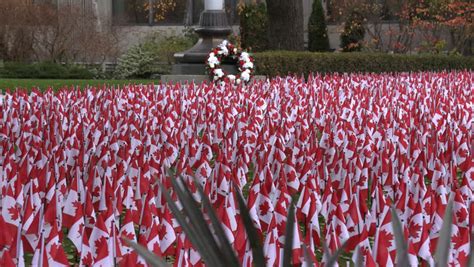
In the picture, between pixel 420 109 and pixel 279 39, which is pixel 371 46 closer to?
pixel 279 39

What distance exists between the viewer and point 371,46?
112ft

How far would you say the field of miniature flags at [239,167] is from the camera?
204 inches

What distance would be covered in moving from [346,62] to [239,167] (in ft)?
56.2

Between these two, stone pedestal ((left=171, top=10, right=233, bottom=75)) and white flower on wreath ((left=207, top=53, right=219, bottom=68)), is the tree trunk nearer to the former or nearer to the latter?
stone pedestal ((left=171, top=10, right=233, bottom=75))

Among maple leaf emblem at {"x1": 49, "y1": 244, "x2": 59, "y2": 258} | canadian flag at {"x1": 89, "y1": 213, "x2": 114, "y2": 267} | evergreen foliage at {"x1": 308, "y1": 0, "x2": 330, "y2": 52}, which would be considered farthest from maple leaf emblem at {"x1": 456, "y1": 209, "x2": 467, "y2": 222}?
evergreen foliage at {"x1": 308, "y1": 0, "x2": 330, "y2": 52}

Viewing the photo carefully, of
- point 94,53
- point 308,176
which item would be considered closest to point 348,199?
point 308,176

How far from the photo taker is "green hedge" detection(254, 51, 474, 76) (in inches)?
853

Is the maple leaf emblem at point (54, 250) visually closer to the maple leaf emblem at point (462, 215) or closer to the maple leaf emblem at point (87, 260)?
the maple leaf emblem at point (87, 260)

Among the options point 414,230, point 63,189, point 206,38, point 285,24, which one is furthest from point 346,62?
point 414,230

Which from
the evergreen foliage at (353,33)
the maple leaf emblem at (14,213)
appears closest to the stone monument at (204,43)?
the evergreen foliage at (353,33)

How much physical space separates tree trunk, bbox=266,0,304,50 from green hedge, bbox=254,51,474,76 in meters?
1.61

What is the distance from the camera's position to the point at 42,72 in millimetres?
29641

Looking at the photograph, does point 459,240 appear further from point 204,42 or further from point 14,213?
point 204,42

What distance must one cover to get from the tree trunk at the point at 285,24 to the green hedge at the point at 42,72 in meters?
7.63
